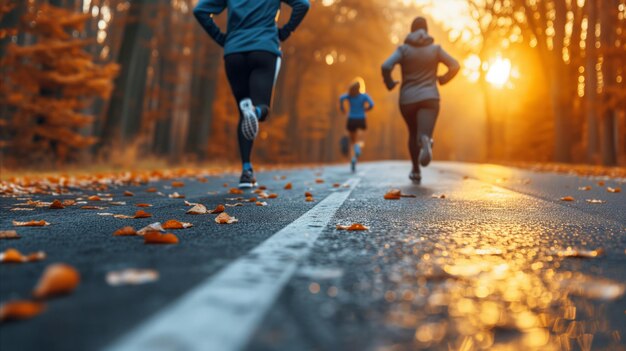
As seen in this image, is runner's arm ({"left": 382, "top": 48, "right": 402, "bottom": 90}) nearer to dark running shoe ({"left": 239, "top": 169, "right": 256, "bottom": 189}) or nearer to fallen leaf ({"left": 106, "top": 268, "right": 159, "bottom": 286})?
dark running shoe ({"left": 239, "top": 169, "right": 256, "bottom": 189})

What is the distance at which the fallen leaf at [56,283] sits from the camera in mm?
1776

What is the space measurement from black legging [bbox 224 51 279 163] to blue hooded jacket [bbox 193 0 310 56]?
0.09 metres

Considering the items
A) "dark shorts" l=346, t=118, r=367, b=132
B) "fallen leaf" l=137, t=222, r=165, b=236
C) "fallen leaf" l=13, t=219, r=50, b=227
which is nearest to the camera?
"fallen leaf" l=137, t=222, r=165, b=236

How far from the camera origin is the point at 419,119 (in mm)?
8625

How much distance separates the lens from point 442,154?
67.5 metres

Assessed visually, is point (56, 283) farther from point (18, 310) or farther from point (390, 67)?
point (390, 67)

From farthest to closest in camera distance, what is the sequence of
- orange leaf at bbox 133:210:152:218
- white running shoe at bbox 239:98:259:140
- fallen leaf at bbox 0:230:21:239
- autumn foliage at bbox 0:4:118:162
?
autumn foliage at bbox 0:4:118:162 < white running shoe at bbox 239:98:259:140 < orange leaf at bbox 133:210:152:218 < fallen leaf at bbox 0:230:21:239

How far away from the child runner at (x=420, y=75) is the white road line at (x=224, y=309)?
6303 mm

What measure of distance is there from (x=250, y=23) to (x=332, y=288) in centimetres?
553

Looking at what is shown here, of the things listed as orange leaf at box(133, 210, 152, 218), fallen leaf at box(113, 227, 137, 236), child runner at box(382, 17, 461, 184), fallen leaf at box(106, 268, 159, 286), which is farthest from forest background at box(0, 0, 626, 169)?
fallen leaf at box(106, 268, 159, 286)

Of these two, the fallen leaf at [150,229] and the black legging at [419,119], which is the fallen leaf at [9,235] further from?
the black legging at [419,119]

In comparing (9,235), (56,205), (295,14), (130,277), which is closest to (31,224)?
(9,235)

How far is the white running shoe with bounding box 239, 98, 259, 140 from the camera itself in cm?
670

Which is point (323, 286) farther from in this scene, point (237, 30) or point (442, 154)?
point (442, 154)
